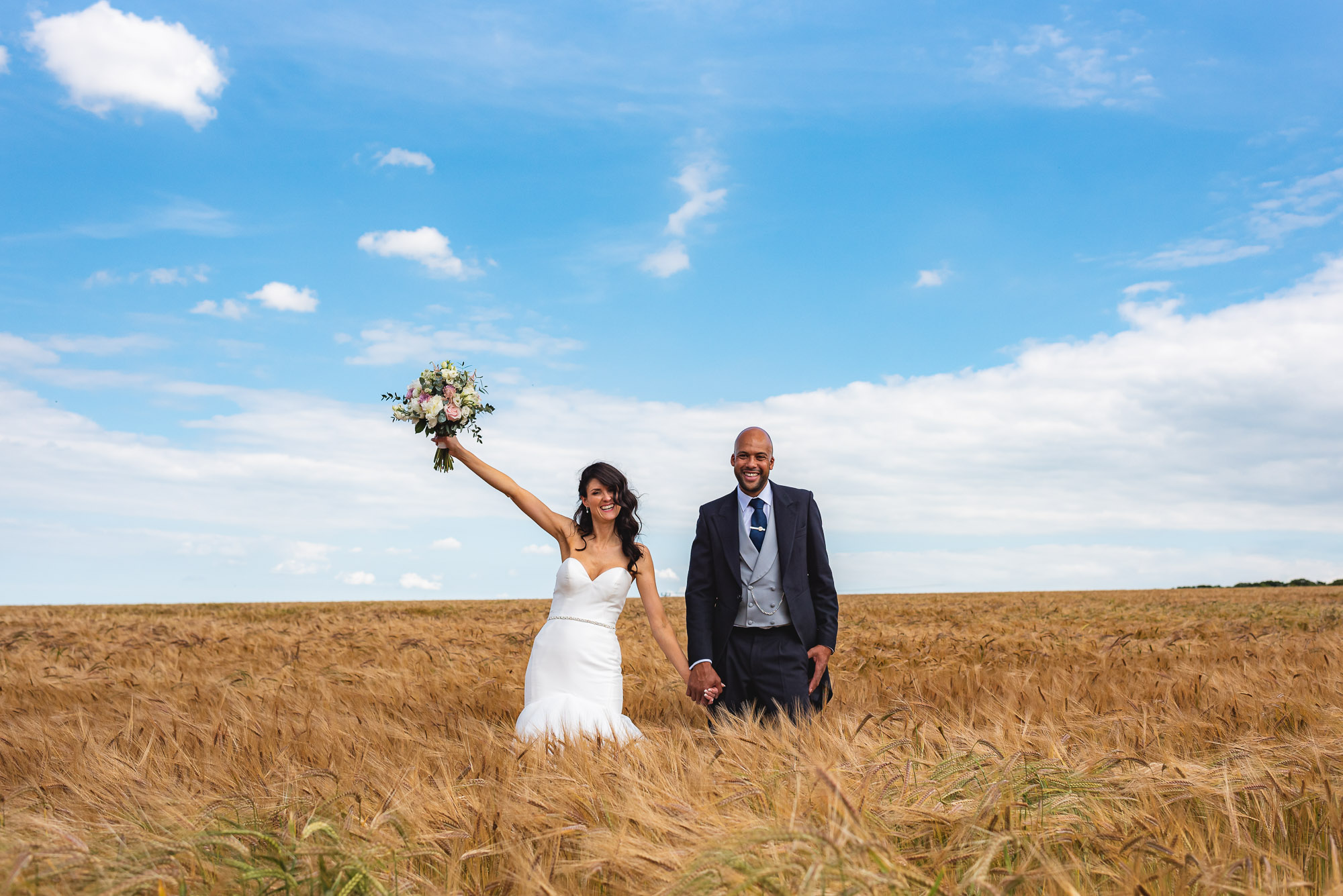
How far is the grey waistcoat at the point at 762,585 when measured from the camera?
15.6 ft

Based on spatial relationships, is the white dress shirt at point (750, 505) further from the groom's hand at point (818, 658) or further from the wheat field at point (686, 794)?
the wheat field at point (686, 794)

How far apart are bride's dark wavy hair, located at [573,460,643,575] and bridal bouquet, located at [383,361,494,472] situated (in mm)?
718

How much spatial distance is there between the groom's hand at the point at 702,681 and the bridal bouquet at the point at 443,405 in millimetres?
1890

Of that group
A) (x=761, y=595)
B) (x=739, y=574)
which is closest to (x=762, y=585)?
(x=761, y=595)

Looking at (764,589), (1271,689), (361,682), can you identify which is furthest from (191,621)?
(1271,689)

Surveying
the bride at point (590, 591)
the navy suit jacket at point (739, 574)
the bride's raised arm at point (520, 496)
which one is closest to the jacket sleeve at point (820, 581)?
the navy suit jacket at point (739, 574)

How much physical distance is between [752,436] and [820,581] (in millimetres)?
913

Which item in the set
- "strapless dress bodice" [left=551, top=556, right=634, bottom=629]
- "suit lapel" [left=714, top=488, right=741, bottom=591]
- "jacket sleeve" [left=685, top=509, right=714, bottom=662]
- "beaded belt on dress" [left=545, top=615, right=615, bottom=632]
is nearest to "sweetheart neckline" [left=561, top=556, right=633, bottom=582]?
"strapless dress bodice" [left=551, top=556, right=634, bottom=629]

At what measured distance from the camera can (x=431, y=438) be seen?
5.11 meters

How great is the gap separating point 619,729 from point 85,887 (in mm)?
2683

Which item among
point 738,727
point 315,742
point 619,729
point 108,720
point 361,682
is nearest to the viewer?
point 738,727

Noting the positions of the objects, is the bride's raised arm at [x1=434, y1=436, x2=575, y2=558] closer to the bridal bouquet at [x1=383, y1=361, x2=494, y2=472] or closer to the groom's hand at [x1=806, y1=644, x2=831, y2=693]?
the bridal bouquet at [x1=383, y1=361, x2=494, y2=472]

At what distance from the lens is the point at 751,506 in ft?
15.8

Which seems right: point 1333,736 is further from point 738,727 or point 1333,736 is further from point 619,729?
point 619,729
